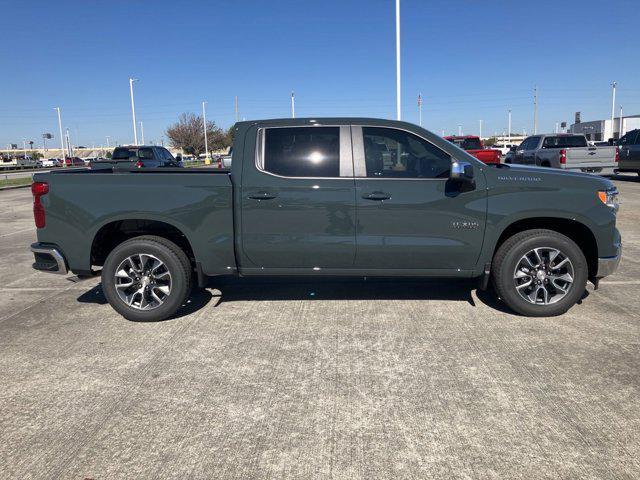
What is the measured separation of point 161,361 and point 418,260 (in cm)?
245

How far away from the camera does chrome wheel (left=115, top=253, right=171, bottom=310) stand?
5.10 meters

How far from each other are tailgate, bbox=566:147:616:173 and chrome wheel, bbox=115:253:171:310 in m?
15.5

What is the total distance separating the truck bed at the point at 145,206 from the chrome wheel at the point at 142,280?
36 cm

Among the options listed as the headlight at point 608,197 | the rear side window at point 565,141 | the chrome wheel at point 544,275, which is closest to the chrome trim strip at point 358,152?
the chrome wheel at point 544,275

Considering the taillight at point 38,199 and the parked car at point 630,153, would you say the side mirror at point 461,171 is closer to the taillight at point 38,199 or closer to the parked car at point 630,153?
the taillight at point 38,199

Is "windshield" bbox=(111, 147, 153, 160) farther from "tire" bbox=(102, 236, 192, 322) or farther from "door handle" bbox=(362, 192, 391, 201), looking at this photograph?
"door handle" bbox=(362, 192, 391, 201)

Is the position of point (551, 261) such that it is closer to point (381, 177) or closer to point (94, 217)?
point (381, 177)

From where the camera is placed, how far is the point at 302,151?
505 cm

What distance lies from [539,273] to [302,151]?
2.54 metres

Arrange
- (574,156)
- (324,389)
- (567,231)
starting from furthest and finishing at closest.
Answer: (574,156)
(567,231)
(324,389)

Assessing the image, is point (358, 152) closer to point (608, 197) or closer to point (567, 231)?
point (567, 231)

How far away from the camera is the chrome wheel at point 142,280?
5.10 m

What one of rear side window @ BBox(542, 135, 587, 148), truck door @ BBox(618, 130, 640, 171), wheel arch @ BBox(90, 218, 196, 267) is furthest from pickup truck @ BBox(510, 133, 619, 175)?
wheel arch @ BBox(90, 218, 196, 267)

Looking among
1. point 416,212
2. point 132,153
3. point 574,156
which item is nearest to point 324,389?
point 416,212
